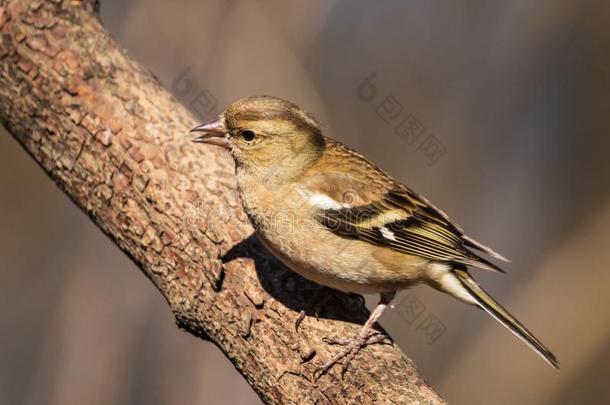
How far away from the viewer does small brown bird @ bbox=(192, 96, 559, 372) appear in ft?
15.9

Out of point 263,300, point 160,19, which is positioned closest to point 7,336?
point 160,19

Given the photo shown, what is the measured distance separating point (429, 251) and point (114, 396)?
3.75 metres

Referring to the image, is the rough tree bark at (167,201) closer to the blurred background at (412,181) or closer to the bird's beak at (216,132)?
the bird's beak at (216,132)

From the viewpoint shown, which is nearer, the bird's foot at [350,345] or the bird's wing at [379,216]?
the bird's foot at [350,345]

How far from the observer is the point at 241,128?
16.5ft

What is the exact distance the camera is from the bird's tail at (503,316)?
5008 millimetres

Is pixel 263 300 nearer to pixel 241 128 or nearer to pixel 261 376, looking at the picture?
pixel 261 376

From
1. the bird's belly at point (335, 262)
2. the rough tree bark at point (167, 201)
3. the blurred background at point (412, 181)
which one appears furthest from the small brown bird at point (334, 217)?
the blurred background at point (412, 181)

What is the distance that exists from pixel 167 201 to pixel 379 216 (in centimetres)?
142

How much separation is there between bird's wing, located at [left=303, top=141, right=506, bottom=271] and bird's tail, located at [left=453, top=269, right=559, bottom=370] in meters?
0.19

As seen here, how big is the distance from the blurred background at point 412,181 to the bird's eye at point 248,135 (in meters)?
2.27

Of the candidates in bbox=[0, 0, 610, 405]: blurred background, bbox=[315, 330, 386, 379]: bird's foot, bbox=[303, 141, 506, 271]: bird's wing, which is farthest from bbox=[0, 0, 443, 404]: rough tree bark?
bbox=[0, 0, 610, 405]: blurred background

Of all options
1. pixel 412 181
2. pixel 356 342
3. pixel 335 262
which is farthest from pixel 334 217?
pixel 412 181

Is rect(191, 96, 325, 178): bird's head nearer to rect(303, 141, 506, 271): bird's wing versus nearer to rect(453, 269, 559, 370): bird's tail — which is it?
rect(303, 141, 506, 271): bird's wing
